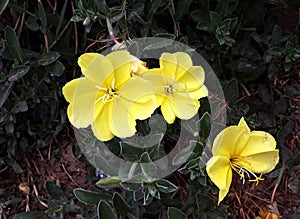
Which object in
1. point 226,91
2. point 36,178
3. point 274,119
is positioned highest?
point 226,91

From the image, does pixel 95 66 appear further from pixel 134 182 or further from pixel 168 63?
pixel 134 182

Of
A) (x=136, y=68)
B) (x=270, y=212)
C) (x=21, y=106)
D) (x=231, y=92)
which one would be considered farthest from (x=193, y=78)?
(x=21, y=106)

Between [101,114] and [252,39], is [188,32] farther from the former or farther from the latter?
[101,114]

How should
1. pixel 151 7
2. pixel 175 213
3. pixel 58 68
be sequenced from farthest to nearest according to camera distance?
pixel 58 68 < pixel 151 7 < pixel 175 213

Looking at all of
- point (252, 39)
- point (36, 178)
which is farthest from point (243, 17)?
point (36, 178)

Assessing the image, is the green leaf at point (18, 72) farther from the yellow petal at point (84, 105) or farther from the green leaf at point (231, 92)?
the green leaf at point (231, 92)
